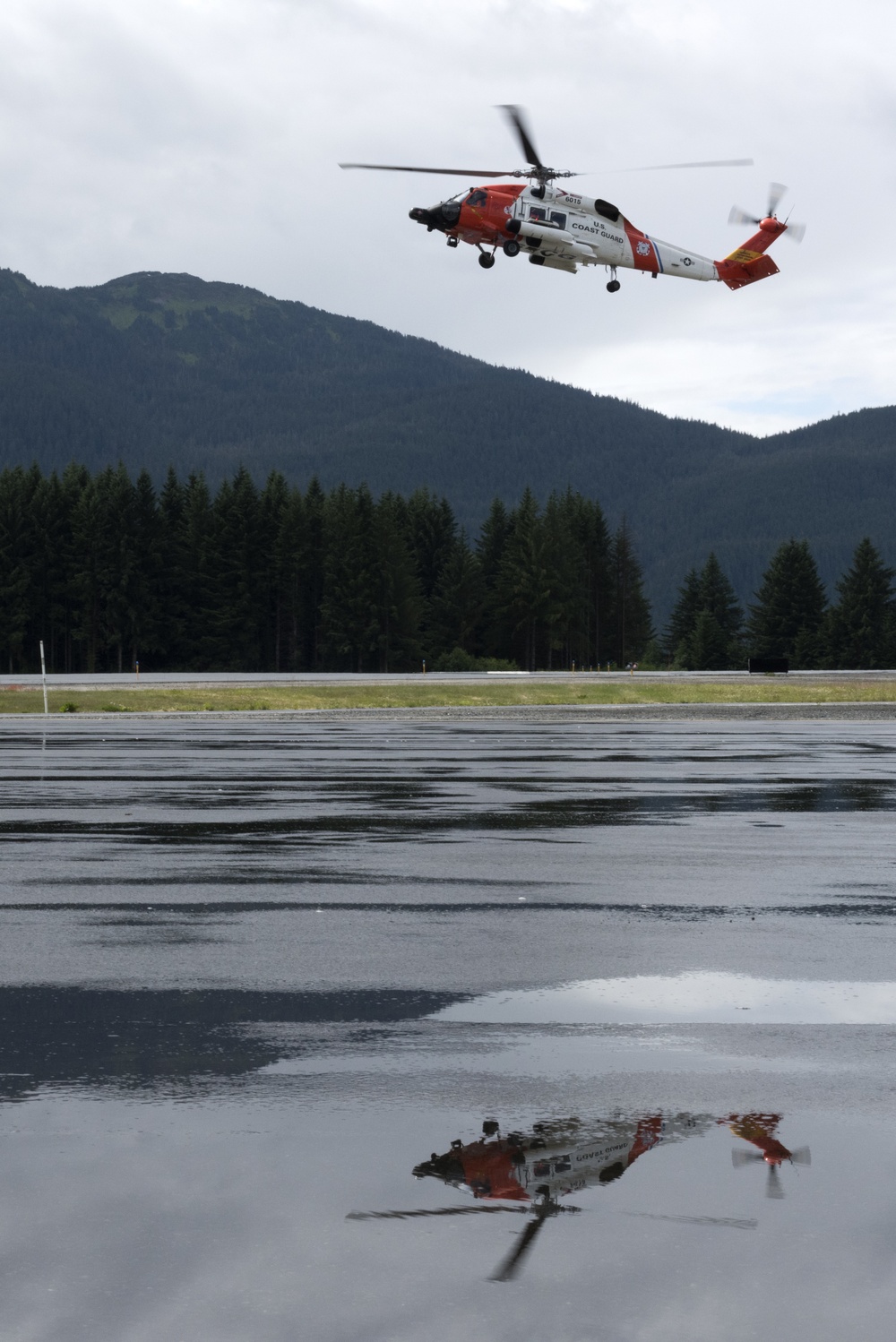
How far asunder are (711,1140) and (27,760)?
2212 centimetres

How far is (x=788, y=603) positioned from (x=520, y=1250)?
130734mm

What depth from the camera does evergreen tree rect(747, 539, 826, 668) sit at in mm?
130625

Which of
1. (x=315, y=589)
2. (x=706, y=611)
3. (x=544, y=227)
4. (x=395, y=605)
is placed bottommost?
(x=706, y=611)

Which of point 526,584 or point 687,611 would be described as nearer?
point 526,584

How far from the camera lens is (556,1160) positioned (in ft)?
17.2

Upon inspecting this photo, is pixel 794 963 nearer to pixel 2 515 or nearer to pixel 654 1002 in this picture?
pixel 654 1002

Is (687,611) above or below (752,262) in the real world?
below

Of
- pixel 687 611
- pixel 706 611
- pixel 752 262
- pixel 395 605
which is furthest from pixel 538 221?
pixel 687 611

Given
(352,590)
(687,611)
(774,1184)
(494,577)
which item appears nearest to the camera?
(774,1184)

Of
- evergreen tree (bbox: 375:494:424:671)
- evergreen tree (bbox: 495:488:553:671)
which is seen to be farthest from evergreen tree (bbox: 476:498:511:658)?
evergreen tree (bbox: 375:494:424:671)

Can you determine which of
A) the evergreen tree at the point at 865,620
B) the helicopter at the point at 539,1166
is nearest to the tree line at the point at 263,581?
the evergreen tree at the point at 865,620

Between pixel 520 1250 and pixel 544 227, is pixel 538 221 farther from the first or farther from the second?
pixel 520 1250

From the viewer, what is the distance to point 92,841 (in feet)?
48.4

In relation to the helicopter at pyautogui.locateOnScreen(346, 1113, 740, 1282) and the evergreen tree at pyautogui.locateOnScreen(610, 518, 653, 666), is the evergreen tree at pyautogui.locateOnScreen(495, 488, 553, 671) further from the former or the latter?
the helicopter at pyautogui.locateOnScreen(346, 1113, 740, 1282)
